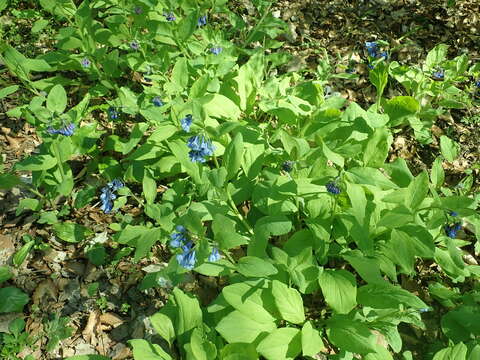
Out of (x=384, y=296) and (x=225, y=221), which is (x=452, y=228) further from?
(x=225, y=221)

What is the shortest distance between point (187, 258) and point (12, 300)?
1.37 meters

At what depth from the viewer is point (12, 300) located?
2.46 metres

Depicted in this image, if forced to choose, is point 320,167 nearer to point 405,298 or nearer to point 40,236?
point 405,298

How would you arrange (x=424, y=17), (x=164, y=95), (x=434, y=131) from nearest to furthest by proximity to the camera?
(x=164, y=95) < (x=434, y=131) < (x=424, y=17)

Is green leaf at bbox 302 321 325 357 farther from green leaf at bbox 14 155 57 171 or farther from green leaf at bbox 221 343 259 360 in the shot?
green leaf at bbox 14 155 57 171

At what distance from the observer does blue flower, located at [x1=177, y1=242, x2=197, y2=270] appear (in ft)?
6.19

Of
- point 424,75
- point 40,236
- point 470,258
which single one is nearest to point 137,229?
point 40,236

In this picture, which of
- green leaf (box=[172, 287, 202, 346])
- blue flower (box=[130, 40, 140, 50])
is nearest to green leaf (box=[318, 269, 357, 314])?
green leaf (box=[172, 287, 202, 346])

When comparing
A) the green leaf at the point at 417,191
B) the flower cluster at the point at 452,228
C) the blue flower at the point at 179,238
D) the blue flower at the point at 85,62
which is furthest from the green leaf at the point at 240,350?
the blue flower at the point at 85,62

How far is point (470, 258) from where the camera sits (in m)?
3.03

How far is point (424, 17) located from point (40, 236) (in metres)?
4.71

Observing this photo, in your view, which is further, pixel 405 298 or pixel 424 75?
pixel 424 75

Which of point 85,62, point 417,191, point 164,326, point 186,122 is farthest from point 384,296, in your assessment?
point 85,62

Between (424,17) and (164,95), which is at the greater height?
(424,17)
